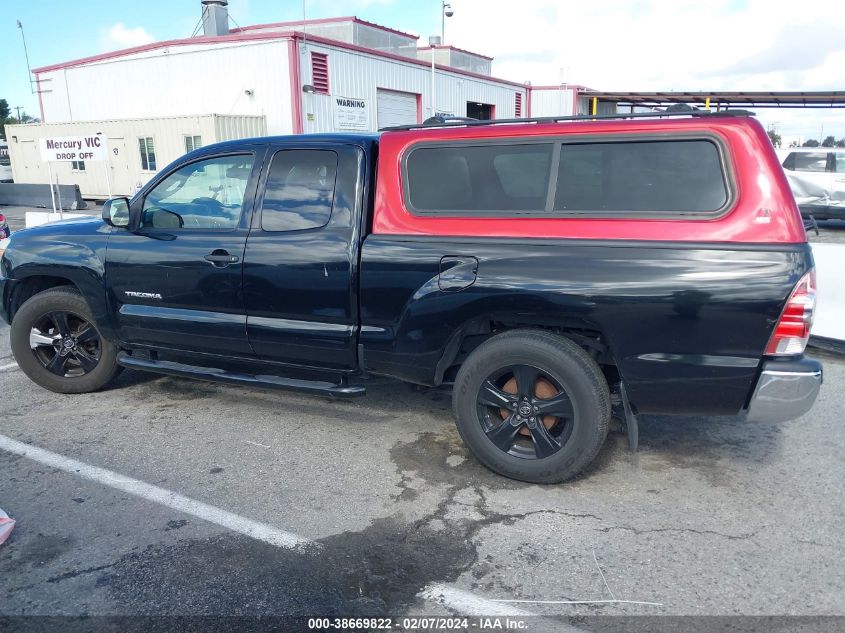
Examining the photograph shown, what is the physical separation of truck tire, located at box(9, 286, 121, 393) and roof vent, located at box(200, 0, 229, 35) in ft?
75.9

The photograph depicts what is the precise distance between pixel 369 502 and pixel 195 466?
3.71ft

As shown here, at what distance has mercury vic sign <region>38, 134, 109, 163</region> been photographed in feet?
45.5

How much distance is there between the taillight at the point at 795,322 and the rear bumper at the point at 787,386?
7 centimetres

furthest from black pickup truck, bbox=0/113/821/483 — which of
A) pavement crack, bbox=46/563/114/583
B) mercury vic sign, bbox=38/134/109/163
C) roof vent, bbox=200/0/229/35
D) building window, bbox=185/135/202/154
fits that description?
roof vent, bbox=200/0/229/35

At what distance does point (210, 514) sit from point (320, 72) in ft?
60.2

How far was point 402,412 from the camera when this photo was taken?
4.72 m

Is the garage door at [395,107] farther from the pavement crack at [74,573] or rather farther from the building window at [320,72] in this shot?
the pavement crack at [74,573]

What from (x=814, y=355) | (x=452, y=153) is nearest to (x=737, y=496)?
(x=452, y=153)

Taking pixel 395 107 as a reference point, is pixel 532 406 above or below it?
below

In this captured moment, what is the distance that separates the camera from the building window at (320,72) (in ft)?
63.7

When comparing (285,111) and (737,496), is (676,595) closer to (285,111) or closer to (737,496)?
(737,496)

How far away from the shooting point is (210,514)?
3357 millimetres

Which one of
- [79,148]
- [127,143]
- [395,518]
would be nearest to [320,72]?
[127,143]

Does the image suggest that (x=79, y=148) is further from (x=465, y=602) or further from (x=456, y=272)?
(x=465, y=602)
